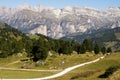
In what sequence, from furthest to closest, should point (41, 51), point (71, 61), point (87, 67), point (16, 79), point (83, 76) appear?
point (41, 51), point (71, 61), point (87, 67), point (16, 79), point (83, 76)

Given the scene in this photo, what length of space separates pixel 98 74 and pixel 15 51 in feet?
379

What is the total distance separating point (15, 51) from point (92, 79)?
12024 cm

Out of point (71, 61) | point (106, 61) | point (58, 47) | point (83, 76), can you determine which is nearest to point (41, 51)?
point (71, 61)

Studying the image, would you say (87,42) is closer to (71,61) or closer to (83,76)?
(71,61)

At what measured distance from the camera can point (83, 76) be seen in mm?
52125

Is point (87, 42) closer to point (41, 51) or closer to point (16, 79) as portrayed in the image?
point (41, 51)

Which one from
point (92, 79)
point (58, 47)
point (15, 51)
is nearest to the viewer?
point (92, 79)

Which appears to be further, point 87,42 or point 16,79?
point 87,42

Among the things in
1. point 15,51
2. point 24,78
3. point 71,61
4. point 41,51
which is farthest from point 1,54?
point 24,78

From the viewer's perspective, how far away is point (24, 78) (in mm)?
59562

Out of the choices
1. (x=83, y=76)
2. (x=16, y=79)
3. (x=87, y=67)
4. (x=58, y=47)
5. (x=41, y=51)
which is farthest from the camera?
(x=58, y=47)

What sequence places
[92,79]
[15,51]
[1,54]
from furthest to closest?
[15,51] → [1,54] → [92,79]

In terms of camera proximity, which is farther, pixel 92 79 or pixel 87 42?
pixel 87 42

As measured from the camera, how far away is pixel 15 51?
163875 millimetres
